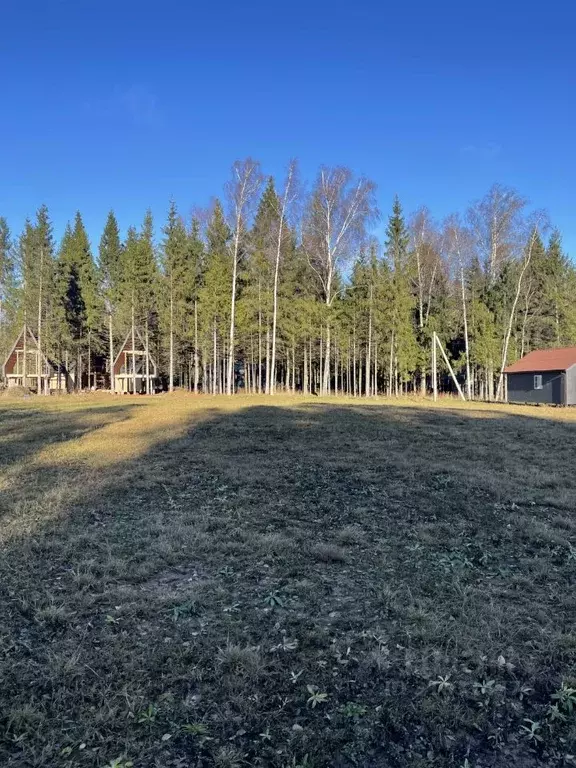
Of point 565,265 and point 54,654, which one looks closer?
point 54,654

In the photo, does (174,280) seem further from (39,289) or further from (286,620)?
(286,620)

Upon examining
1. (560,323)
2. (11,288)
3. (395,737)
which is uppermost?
(11,288)

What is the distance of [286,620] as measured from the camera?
9.64 ft

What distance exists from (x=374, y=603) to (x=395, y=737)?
3.62ft

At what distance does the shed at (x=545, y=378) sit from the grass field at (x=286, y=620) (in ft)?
75.3

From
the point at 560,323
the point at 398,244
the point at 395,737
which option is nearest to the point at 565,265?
the point at 560,323

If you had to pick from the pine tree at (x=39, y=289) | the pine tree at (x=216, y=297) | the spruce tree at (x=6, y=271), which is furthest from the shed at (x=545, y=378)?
the spruce tree at (x=6, y=271)

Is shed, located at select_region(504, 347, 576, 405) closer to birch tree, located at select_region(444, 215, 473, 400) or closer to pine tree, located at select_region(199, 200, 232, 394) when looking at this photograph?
birch tree, located at select_region(444, 215, 473, 400)

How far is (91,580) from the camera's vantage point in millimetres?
3391

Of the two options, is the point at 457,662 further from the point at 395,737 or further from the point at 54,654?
the point at 54,654

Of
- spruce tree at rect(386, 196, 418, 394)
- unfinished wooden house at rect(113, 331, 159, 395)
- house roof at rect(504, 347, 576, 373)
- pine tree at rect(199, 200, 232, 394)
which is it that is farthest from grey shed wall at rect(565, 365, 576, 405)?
unfinished wooden house at rect(113, 331, 159, 395)

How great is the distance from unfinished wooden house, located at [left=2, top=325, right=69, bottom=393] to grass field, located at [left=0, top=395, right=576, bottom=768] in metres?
35.1

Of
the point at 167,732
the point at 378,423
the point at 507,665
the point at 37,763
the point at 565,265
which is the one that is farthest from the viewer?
the point at 565,265

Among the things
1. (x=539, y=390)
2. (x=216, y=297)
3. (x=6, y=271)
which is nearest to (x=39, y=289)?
(x=6, y=271)
